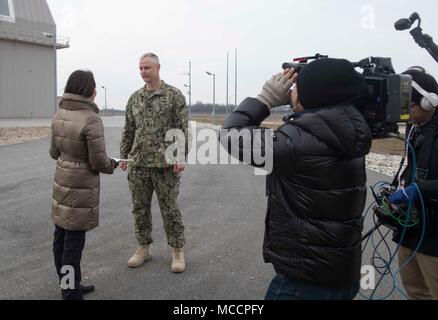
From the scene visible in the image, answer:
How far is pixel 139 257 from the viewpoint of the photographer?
13.1 ft

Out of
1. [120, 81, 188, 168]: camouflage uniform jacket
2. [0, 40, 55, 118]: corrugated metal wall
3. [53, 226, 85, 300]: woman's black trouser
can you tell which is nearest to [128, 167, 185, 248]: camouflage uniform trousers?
[120, 81, 188, 168]: camouflage uniform jacket

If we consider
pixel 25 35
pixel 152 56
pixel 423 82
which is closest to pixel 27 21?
pixel 25 35

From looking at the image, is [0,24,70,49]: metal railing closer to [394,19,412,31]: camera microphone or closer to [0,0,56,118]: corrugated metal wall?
[0,0,56,118]: corrugated metal wall

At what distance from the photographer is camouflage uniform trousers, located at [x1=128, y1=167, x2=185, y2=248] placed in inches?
154

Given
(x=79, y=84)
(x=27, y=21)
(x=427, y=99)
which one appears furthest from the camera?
(x=27, y=21)

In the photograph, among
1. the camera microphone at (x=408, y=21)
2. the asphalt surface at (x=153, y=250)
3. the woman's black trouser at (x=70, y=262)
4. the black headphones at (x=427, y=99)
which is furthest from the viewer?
the asphalt surface at (x=153, y=250)

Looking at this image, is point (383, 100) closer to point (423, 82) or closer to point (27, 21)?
point (423, 82)

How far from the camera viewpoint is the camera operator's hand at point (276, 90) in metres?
1.89

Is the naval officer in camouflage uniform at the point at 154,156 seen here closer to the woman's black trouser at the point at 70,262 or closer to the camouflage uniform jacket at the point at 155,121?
the camouflage uniform jacket at the point at 155,121

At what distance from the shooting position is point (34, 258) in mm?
4086

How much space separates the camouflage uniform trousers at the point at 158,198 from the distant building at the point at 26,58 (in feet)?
126

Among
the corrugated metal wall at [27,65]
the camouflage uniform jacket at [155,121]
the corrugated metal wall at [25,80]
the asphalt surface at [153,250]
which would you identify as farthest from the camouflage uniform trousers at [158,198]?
the corrugated metal wall at [25,80]

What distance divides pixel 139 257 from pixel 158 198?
2.02ft
